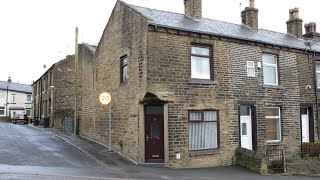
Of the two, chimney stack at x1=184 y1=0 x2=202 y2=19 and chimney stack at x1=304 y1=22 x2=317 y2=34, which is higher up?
chimney stack at x1=304 y1=22 x2=317 y2=34

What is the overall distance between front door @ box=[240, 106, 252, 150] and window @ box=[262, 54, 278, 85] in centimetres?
218

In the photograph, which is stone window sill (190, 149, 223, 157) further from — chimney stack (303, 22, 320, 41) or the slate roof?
the slate roof

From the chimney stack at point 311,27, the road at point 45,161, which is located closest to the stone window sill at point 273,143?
the road at point 45,161

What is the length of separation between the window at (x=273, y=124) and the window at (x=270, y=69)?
1.55 meters

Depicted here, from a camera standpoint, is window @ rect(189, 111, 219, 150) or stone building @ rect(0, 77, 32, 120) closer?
window @ rect(189, 111, 219, 150)

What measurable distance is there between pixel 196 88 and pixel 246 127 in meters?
3.97

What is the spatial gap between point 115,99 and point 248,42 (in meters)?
7.60

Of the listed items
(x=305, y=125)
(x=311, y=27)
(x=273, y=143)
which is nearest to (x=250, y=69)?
(x=273, y=143)

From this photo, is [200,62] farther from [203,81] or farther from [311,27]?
[311,27]

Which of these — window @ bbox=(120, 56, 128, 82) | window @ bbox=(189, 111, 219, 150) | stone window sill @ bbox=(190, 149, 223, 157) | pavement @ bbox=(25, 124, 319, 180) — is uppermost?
window @ bbox=(120, 56, 128, 82)

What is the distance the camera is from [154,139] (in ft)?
55.7

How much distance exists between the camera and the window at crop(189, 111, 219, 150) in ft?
57.2

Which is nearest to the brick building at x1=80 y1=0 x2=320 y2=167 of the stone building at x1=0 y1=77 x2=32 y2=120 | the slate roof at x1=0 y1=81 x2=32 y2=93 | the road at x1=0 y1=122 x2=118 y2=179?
the road at x1=0 y1=122 x2=118 y2=179

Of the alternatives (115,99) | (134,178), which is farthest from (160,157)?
(115,99)
